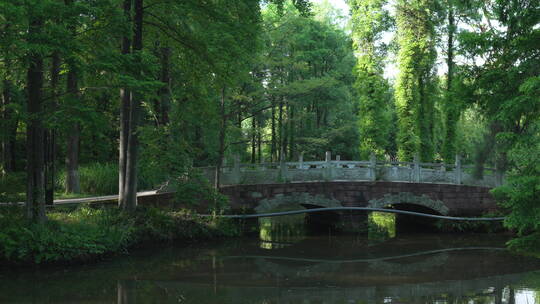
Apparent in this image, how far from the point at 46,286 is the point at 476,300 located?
367 inches

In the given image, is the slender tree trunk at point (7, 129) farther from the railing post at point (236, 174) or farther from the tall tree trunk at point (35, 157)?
the railing post at point (236, 174)

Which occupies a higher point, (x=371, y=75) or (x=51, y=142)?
(x=371, y=75)

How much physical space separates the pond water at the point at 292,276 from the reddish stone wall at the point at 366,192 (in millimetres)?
1889

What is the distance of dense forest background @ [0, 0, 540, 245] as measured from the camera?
9234 mm

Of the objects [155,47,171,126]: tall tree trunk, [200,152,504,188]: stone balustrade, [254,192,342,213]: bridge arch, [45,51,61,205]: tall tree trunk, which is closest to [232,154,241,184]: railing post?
[200,152,504,188]: stone balustrade

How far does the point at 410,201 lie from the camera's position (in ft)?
60.8

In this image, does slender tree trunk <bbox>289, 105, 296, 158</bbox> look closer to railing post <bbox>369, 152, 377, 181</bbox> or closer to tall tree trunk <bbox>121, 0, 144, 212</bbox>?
railing post <bbox>369, 152, 377, 181</bbox>

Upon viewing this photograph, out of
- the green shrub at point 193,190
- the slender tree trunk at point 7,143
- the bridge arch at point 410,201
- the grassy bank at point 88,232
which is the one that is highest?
the slender tree trunk at point 7,143

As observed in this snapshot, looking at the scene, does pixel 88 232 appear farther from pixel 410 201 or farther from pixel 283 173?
pixel 410 201

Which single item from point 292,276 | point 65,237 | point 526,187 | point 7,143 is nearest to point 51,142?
point 65,237

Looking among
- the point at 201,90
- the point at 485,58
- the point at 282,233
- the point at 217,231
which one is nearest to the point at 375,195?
the point at 282,233

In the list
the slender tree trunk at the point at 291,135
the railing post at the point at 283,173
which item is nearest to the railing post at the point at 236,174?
the railing post at the point at 283,173

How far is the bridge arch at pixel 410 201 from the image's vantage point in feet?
60.3

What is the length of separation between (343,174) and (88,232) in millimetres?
9597
